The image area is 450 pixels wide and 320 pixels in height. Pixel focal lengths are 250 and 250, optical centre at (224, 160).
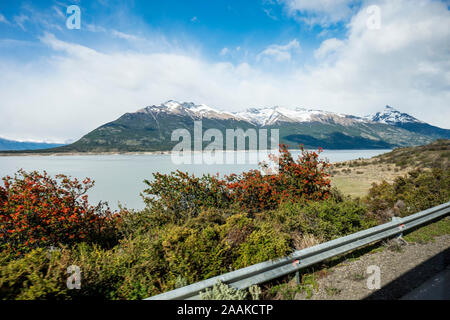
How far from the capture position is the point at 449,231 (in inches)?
249

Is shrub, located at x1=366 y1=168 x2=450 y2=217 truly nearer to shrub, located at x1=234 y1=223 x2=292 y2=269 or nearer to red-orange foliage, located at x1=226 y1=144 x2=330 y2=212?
red-orange foliage, located at x1=226 y1=144 x2=330 y2=212

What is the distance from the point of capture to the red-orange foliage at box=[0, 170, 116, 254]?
5.40 meters

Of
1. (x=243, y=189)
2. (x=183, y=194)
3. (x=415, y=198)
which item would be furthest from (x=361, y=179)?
(x=183, y=194)

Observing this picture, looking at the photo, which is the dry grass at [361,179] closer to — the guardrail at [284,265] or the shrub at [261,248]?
the guardrail at [284,265]

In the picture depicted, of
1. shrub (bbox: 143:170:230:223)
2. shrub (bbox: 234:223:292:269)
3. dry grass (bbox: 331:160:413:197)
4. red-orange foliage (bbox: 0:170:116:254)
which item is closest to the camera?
shrub (bbox: 234:223:292:269)

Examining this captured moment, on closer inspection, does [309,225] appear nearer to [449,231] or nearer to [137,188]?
[449,231]

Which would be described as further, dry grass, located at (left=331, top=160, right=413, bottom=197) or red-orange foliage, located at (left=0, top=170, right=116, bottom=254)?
dry grass, located at (left=331, top=160, right=413, bottom=197)

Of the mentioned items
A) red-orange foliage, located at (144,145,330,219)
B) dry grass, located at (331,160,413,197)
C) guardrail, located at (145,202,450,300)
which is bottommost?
dry grass, located at (331,160,413,197)

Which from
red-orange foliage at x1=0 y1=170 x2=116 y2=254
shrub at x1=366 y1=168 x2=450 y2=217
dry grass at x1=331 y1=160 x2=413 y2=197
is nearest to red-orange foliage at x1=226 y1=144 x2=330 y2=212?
shrub at x1=366 y1=168 x2=450 y2=217

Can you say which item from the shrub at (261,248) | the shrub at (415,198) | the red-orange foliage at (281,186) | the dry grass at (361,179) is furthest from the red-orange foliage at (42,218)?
the dry grass at (361,179)

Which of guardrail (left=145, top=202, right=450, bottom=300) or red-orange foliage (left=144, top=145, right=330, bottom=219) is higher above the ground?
red-orange foliage (left=144, top=145, right=330, bottom=219)

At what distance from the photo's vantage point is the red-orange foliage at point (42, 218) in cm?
540

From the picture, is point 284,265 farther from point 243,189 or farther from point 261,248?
point 243,189
